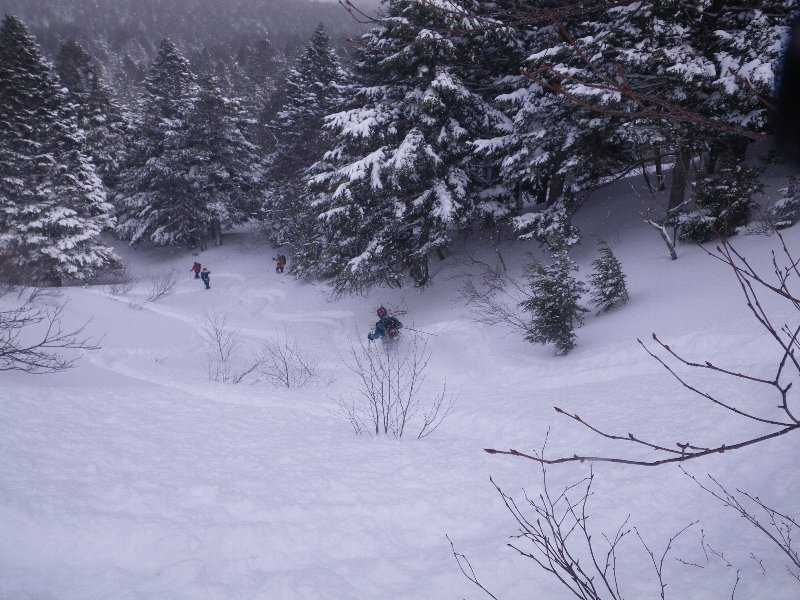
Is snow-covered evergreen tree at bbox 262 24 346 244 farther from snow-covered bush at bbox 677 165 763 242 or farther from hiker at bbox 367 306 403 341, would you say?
snow-covered bush at bbox 677 165 763 242

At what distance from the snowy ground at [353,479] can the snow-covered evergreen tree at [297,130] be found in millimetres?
17602

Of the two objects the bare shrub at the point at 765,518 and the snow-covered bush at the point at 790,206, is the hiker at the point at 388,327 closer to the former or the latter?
the bare shrub at the point at 765,518

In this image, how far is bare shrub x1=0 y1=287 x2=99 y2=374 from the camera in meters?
6.44

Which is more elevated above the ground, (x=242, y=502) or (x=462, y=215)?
(x=462, y=215)

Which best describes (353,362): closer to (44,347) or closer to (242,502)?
(44,347)

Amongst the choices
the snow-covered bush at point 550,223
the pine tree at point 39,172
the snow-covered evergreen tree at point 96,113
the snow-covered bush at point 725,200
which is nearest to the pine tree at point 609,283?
the snow-covered bush at point 725,200

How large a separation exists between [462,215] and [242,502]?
10605 millimetres

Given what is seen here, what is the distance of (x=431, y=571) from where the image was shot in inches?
121

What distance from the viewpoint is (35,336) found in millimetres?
8328

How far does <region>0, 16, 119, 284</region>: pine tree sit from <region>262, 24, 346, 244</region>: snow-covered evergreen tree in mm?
9596

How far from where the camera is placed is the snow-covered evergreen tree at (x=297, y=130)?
79.8ft

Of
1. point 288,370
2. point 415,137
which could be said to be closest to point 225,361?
point 288,370

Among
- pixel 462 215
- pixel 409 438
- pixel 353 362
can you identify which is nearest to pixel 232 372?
pixel 353 362

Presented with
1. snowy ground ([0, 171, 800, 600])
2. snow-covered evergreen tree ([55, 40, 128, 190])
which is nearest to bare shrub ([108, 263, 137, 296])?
snowy ground ([0, 171, 800, 600])
